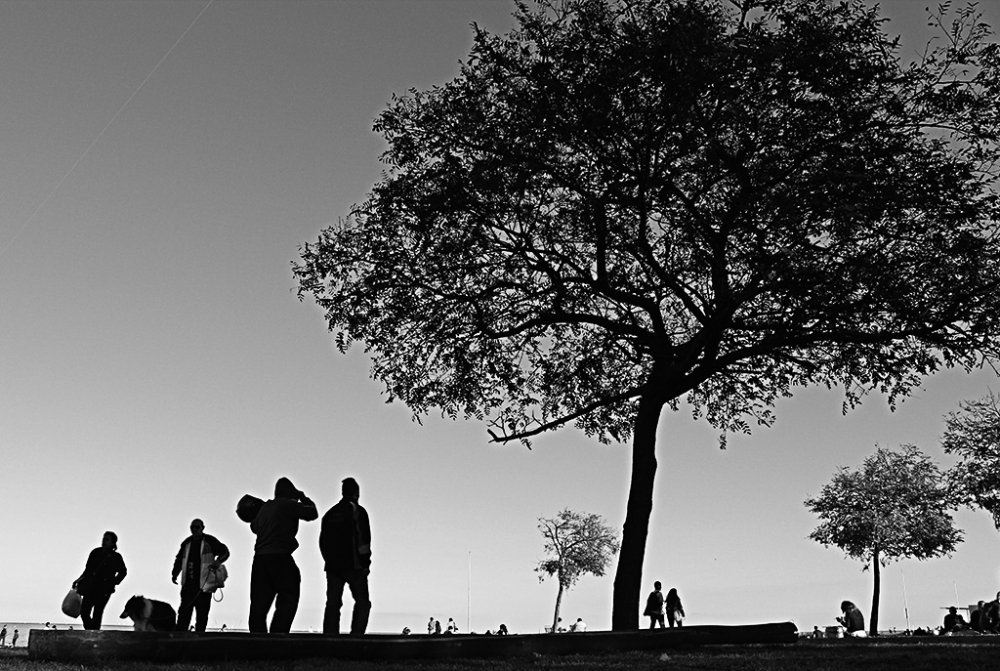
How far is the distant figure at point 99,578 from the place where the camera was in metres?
17.6

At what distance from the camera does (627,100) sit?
19.0m

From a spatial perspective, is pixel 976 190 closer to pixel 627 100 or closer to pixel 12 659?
pixel 627 100

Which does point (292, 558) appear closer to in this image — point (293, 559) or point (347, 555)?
point (293, 559)

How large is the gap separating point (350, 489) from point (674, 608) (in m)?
19.1

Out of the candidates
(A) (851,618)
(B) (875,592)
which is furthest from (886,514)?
(A) (851,618)

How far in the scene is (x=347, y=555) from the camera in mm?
14500

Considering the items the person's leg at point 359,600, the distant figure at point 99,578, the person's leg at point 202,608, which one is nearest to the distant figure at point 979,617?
the person's leg at point 359,600

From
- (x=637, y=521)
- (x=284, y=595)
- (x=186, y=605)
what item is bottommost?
(x=186, y=605)

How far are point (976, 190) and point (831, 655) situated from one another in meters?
9.50

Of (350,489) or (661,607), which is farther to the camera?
(661,607)

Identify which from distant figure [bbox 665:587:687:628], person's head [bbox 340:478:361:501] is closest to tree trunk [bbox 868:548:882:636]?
distant figure [bbox 665:587:687:628]

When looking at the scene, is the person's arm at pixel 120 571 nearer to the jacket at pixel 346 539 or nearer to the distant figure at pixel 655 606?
the jacket at pixel 346 539

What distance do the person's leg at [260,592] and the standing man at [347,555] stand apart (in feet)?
2.74

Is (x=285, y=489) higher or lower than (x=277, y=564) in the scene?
higher
